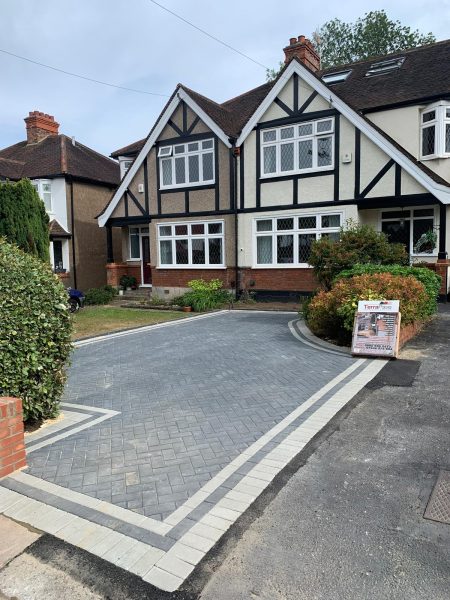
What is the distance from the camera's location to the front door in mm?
21719

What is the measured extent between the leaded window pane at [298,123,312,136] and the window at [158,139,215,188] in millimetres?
3602

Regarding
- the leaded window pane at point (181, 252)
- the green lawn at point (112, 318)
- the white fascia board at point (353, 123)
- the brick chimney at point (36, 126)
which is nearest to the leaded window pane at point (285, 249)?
the white fascia board at point (353, 123)

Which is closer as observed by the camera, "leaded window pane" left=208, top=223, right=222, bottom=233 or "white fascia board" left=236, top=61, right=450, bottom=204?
"white fascia board" left=236, top=61, right=450, bottom=204

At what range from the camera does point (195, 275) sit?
18969 mm

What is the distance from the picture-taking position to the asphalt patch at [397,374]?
6.57m

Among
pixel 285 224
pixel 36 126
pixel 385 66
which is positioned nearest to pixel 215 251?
pixel 285 224

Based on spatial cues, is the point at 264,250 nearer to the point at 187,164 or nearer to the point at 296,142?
the point at 296,142

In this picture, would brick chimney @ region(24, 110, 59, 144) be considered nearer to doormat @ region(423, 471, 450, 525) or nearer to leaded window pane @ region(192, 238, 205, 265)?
leaded window pane @ region(192, 238, 205, 265)

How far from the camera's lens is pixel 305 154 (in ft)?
54.2

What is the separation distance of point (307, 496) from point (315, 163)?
14413 millimetres

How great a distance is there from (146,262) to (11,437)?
18.0m

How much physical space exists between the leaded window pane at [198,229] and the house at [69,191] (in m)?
7.28

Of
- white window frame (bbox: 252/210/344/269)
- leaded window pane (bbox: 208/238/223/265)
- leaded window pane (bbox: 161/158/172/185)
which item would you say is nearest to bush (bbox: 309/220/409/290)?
white window frame (bbox: 252/210/344/269)

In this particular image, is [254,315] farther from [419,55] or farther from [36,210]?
[419,55]
